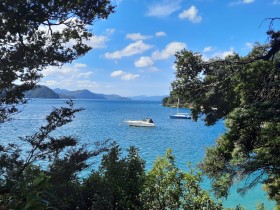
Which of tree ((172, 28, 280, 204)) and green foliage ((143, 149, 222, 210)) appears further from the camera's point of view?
green foliage ((143, 149, 222, 210))

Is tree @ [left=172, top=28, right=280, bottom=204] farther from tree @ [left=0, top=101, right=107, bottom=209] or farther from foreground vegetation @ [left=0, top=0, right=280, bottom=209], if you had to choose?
tree @ [left=0, top=101, right=107, bottom=209]

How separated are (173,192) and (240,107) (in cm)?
259

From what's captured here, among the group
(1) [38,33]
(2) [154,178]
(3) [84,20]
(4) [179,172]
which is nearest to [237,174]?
(4) [179,172]

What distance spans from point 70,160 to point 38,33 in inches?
130

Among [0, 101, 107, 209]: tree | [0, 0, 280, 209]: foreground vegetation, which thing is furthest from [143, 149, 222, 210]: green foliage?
[0, 101, 107, 209]: tree

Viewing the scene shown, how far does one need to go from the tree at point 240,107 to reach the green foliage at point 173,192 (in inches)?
27.0

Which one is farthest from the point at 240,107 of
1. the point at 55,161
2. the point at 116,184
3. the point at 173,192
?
the point at 55,161

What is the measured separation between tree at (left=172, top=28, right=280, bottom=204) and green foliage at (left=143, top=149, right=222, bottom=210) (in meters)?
0.68

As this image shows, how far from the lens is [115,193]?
635 centimetres

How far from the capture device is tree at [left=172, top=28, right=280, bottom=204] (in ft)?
20.0

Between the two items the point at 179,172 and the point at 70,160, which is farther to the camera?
the point at 70,160

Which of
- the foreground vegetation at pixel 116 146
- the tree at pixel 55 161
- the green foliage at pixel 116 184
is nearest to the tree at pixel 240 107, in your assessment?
the foreground vegetation at pixel 116 146

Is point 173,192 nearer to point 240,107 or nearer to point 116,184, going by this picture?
point 116,184

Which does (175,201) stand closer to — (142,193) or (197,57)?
(142,193)
